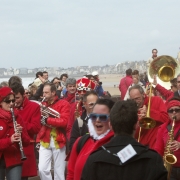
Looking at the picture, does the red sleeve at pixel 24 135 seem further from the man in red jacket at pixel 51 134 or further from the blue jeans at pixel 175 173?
the blue jeans at pixel 175 173

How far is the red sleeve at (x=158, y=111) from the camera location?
6.86 meters

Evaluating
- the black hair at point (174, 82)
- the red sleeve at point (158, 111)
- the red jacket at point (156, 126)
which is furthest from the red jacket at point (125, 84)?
the red jacket at point (156, 126)

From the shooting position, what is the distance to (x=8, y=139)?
255 inches

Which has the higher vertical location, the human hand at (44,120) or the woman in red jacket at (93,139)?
the woman in red jacket at (93,139)

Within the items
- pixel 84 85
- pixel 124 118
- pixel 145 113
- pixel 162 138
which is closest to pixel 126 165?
pixel 124 118

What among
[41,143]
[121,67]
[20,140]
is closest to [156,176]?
[20,140]

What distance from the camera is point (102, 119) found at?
4578 millimetres

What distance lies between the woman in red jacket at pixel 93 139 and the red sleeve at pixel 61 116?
11.3ft

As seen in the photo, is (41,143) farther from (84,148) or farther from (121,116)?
(121,116)

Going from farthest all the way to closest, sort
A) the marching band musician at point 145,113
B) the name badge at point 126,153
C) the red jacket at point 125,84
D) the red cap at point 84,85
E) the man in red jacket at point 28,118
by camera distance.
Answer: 1. the red jacket at point 125,84
2. the red cap at point 84,85
3. the man in red jacket at point 28,118
4. the marching band musician at point 145,113
5. the name badge at point 126,153

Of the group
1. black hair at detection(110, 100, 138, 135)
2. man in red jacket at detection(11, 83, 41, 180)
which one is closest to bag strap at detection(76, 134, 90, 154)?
black hair at detection(110, 100, 138, 135)

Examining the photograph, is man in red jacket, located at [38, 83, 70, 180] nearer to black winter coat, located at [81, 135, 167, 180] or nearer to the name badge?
black winter coat, located at [81, 135, 167, 180]

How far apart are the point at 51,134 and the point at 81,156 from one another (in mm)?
3827

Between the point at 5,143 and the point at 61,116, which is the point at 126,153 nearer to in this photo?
the point at 5,143
